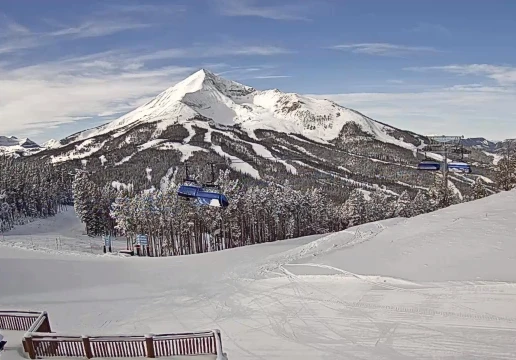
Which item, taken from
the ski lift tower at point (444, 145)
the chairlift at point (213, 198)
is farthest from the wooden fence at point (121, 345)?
the ski lift tower at point (444, 145)

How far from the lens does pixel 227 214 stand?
5884 cm

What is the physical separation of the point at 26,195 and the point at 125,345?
82736mm

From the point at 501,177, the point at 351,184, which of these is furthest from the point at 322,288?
the point at 351,184

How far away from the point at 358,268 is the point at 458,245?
5608 millimetres

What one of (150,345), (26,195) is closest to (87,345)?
(150,345)

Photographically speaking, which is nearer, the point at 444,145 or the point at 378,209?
the point at 444,145

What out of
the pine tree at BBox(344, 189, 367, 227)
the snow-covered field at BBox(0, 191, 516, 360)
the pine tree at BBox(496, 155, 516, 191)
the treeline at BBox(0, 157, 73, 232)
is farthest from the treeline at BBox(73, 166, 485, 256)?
the snow-covered field at BBox(0, 191, 516, 360)

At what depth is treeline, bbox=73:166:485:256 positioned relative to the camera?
58.7 m

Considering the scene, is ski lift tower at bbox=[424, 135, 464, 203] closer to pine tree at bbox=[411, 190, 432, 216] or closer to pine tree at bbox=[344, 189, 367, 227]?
pine tree at bbox=[344, 189, 367, 227]

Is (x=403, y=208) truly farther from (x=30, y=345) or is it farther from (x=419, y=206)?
(x=30, y=345)

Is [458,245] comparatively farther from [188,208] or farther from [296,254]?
[188,208]

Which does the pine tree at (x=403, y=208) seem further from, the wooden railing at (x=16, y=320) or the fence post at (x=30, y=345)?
the fence post at (x=30, y=345)

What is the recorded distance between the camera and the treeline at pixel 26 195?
76406 millimetres

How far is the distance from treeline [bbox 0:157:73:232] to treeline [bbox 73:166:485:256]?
1553cm
